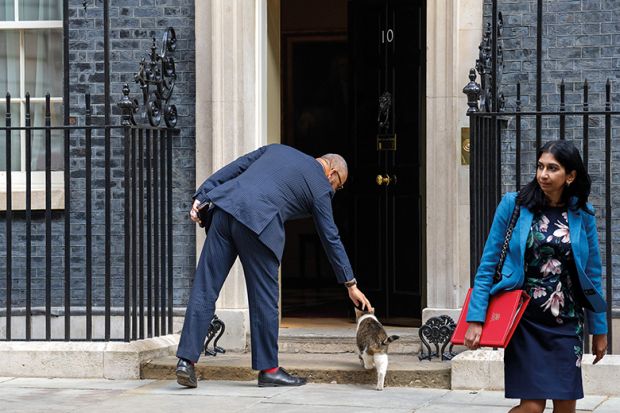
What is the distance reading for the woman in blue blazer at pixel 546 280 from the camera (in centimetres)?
556

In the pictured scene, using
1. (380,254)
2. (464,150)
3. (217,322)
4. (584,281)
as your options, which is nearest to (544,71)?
(464,150)

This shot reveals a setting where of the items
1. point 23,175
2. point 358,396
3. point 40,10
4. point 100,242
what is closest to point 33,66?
point 40,10

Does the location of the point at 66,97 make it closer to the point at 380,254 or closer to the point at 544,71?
the point at 380,254

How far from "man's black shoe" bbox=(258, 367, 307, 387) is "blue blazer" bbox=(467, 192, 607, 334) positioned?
2.78m

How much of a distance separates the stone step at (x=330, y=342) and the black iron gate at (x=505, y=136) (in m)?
1.21

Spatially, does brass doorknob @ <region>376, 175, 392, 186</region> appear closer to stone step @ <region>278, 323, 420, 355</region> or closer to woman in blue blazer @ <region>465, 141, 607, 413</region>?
stone step @ <region>278, 323, 420, 355</region>

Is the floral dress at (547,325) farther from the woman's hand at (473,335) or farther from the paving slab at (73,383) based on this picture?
the paving slab at (73,383)

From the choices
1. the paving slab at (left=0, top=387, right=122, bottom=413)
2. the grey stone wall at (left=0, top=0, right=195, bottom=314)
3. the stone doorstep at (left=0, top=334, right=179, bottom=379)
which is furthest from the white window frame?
Answer: the paving slab at (left=0, top=387, right=122, bottom=413)

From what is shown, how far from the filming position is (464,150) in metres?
9.06

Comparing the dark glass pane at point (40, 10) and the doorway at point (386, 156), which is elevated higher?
the dark glass pane at point (40, 10)

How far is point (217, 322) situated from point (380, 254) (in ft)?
5.65

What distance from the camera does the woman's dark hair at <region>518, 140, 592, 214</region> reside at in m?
5.58

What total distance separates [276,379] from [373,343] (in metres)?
0.62

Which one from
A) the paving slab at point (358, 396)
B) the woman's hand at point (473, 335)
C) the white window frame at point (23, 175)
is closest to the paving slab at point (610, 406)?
the paving slab at point (358, 396)
